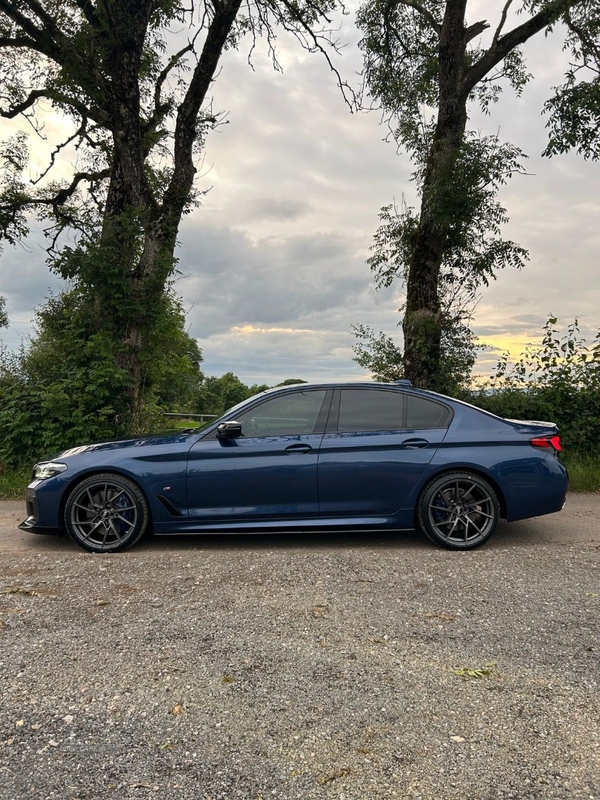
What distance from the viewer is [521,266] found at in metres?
11.5

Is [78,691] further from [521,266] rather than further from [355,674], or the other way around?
[521,266]

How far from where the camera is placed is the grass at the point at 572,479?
8023mm

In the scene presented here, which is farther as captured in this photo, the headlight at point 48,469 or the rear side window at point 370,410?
the rear side window at point 370,410

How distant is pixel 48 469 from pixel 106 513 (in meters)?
0.70

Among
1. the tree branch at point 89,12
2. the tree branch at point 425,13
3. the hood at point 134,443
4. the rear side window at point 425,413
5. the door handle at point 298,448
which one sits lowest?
the door handle at point 298,448

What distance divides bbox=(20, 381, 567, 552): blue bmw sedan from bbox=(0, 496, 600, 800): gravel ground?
19.2 inches

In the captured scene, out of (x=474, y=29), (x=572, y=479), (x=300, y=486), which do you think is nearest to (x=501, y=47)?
→ (x=474, y=29)

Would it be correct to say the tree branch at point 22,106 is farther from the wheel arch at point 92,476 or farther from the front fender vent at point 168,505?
the front fender vent at point 168,505

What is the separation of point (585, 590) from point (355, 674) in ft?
7.09

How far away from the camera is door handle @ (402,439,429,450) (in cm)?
530

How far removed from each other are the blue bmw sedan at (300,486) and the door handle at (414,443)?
0.04ft

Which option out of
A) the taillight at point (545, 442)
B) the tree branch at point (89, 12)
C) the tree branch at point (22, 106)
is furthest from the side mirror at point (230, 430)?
the tree branch at point (22, 106)

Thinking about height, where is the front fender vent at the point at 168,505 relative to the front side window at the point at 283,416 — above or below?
below

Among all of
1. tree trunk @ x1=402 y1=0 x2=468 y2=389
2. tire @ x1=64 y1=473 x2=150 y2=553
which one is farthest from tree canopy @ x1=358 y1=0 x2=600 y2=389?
tire @ x1=64 y1=473 x2=150 y2=553
